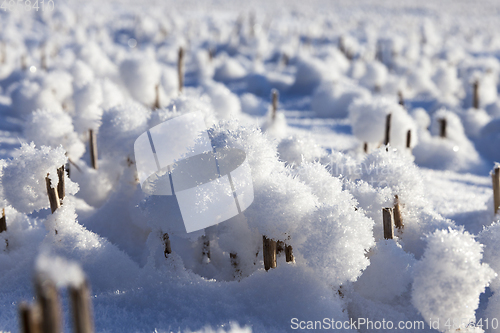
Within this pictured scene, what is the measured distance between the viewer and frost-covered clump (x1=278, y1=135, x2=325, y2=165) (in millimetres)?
1409

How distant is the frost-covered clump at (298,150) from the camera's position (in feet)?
4.62

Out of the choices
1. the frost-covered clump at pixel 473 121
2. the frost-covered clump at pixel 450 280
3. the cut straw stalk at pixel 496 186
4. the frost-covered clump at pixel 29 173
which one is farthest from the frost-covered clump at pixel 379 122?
the frost-covered clump at pixel 473 121

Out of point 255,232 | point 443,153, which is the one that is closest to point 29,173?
point 255,232

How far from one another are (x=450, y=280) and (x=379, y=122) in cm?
130

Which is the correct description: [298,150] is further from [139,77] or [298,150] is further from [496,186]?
[139,77]

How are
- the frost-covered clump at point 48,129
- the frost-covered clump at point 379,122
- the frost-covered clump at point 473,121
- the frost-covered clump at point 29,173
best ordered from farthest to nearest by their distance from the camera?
the frost-covered clump at point 473,121 → the frost-covered clump at point 379,122 → the frost-covered clump at point 48,129 → the frost-covered clump at point 29,173

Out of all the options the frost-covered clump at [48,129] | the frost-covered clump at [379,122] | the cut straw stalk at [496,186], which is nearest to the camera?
the cut straw stalk at [496,186]

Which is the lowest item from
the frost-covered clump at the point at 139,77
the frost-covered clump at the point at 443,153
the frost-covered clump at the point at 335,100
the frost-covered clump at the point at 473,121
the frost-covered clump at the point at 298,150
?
the frost-covered clump at the point at 443,153

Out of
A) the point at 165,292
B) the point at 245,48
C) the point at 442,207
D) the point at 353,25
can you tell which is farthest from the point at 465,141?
the point at 353,25

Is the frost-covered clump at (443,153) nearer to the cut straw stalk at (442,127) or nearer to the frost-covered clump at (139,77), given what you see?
the cut straw stalk at (442,127)

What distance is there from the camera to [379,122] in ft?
6.66

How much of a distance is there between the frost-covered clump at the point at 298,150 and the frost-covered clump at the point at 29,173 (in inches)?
27.2

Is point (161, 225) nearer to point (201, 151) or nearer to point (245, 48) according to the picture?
point (201, 151)

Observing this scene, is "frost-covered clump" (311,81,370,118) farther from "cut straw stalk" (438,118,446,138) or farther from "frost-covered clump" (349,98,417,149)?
"frost-covered clump" (349,98,417,149)
